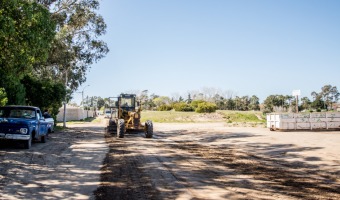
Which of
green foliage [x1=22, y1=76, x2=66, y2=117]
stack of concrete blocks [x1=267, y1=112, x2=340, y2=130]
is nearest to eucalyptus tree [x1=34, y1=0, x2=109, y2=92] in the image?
green foliage [x1=22, y1=76, x2=66, y2=117]

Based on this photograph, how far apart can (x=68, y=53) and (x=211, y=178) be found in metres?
24.2

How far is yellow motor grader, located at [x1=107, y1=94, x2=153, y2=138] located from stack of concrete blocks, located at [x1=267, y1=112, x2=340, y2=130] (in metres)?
11.2

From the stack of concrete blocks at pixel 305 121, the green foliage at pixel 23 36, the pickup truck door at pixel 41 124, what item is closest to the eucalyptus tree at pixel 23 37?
the green foliage at pixel 23 36

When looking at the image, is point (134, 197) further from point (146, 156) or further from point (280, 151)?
point (280, 151)

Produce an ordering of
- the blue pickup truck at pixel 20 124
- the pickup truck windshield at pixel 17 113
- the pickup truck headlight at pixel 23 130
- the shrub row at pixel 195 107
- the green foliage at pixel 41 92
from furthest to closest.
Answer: the shrub row at pixel 195 107, the green foliage at pixel 41 92, the pickup truck windshield at pixel 17 113, the pickup truck headlight at pixel 23 130, the blue pickup truck at pixel 20 124

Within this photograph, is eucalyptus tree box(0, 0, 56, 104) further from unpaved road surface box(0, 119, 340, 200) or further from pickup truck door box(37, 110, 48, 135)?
unpaved road surface box(0, 119, 340, 200)

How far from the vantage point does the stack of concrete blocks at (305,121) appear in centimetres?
2466

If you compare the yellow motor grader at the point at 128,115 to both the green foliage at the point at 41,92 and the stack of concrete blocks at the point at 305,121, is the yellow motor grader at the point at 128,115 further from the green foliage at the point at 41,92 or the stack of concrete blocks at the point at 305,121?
the stack of concrete blocks at the point at 305,121

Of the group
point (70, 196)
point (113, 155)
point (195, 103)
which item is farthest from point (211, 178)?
point (195, 103)

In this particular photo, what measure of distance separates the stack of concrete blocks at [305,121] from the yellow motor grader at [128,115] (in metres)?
11.2

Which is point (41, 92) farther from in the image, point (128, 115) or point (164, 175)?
point (164, 175)

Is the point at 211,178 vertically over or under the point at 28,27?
under

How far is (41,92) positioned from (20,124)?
1370 centimetres

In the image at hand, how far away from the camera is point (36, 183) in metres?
7.28
